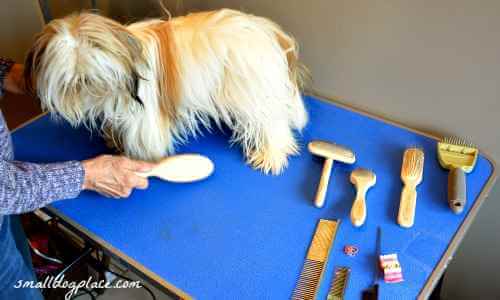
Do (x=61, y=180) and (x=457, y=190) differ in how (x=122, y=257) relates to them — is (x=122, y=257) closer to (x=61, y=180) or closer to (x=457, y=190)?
(x=61, y=180)

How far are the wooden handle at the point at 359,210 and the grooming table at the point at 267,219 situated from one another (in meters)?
0.02

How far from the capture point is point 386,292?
2.85ft

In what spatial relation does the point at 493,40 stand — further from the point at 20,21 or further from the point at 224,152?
the point at 20,21

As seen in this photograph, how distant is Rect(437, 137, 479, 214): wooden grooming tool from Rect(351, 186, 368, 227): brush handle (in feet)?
Answer: 0.62

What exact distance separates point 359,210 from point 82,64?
2.11 feet

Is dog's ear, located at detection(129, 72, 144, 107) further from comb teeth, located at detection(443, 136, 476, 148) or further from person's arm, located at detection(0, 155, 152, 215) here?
comb teeth, located at detection(443, 136, 476, 148)

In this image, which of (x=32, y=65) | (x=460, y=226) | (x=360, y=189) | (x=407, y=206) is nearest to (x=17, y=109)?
(x=32, y=65)

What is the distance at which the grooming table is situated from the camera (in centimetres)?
91

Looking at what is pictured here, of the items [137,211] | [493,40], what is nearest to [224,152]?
[137,211]

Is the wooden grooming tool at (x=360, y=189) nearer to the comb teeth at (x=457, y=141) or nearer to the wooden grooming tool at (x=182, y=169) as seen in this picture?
the comb teeth at (x=457, y=141)

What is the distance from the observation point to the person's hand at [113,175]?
3.32ft

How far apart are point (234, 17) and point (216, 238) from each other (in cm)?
51

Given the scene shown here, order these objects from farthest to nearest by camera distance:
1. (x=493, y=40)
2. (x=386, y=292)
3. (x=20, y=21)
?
(x=20, y=21)
(x=493, y=40)
(x=386, y=292)

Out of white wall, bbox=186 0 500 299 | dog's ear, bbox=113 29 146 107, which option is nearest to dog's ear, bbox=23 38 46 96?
dog's ear, bbox=113 29 146 107
